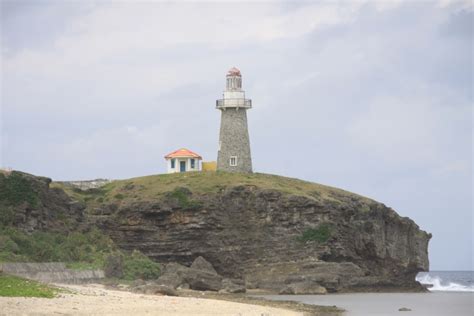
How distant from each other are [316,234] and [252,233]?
5059 millimetres

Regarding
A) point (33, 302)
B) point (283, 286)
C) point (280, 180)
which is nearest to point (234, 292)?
point (283, 286)

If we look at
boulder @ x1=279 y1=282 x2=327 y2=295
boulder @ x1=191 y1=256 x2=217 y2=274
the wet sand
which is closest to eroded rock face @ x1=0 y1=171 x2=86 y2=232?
boulder @ x1=191 y1=256 x2=217 y2=274

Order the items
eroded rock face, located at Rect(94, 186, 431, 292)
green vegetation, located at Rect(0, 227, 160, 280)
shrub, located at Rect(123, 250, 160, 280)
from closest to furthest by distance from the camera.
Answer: green vegetation, located at Rect(0, 227, 160, 280) < shrub, located at Rect(123, 250, 160, 280) < eroded rock face, located at Rect(94, 186, 431, 292)

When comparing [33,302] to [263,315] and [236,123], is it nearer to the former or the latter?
[263,315]

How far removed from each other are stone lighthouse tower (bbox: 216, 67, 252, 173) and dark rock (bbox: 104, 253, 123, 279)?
2842 cm

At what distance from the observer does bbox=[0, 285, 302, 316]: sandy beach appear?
32000mm

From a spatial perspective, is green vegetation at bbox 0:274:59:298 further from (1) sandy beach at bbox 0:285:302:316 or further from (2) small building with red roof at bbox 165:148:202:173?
(2) small building with red roof at bbox 165:148:202:173

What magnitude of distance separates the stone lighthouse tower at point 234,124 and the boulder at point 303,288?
2079 cm

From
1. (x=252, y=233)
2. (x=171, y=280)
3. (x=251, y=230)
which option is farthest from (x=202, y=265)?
(x=171, y=280)

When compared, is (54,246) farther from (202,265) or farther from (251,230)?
(251,230)

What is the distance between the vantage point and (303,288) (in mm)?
72188

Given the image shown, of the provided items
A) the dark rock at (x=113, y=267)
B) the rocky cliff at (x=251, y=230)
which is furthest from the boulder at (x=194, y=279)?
the rocky cliff at (x=251, y=230)

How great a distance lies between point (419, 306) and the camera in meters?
61.1

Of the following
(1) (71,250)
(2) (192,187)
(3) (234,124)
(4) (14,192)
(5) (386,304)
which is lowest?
(5) (386,304)
